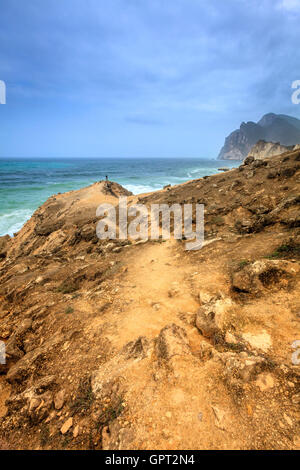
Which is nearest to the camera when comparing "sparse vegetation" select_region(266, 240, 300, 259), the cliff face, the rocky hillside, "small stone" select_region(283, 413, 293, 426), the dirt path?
"small stone" select_region(283, 413, 293, 426)

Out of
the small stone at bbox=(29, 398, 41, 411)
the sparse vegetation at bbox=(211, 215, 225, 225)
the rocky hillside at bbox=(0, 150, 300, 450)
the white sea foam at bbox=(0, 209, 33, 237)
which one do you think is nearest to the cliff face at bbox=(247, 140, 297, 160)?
the sparse vegetation at bbox=(211, 215, 225, 225)

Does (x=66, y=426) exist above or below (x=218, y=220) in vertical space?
below

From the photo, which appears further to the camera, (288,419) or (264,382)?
(264,382)

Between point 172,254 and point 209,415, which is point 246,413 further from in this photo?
point 172,254

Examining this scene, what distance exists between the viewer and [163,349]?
11.9ft

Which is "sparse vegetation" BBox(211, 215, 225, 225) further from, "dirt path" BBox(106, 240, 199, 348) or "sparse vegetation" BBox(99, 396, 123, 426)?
"sparse vegetation" BBox(99, 396, 123, 426)

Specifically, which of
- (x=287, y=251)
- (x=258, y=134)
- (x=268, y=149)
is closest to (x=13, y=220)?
(x=287, y=251)

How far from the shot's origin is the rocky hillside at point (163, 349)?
257 cm

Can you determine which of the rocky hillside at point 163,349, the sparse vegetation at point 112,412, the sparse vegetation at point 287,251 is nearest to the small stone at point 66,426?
the rocky hillside at point 163,349

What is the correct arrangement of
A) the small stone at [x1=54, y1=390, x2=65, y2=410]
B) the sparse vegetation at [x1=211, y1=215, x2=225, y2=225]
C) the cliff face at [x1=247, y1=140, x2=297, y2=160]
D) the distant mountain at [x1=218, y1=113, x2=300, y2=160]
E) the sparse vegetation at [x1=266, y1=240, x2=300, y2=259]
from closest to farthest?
1. the small stone at [x1=54, y1=390, x2=65, y2=410]
2. the sparse vegetation at [x1=266, y1=240, x2=300, y2=259]
3. the sparse vegetation at [x1=211, y1=215, x2=225, y2=225]
4. the cliff face at [x1=247, y1=140, x2=297, y2=160]
5. the distant mountain at [x1=218, y1=113, x2=300, y2=160]

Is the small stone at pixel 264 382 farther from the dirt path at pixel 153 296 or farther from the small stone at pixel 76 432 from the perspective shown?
the small stone at pixel 76 432

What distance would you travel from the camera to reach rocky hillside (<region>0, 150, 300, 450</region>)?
257cm

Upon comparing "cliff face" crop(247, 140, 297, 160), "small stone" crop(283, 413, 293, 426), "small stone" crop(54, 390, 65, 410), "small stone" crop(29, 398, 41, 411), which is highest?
"cliff face" crop(247, 140, 297, 160)

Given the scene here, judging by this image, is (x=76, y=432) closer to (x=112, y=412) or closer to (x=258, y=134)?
(x=112, y=412)
